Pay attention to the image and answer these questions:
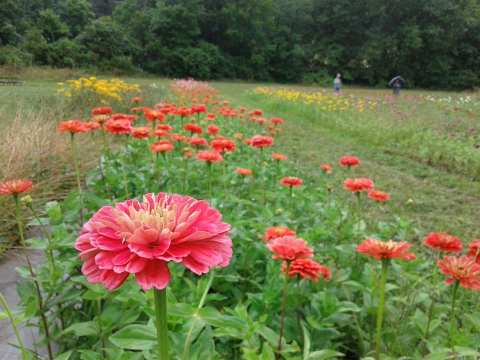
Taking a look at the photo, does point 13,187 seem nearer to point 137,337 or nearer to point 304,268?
point 137,337

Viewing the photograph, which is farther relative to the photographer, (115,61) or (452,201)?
(115,61)

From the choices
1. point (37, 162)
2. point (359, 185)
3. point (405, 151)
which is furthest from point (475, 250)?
point (405, 151)

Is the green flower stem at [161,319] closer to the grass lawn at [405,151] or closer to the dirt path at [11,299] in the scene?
the dirt path at [11,299]

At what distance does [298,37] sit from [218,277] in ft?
106

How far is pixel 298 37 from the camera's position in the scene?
31328 mm

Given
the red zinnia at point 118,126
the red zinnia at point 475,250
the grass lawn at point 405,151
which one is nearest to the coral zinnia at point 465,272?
the red zinnia at point 475,250

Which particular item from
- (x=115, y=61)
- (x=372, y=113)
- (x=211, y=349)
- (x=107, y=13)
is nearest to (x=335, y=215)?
(x=211, y=349)

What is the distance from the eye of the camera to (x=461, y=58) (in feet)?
104

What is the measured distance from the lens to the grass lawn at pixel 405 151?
11.9 ft

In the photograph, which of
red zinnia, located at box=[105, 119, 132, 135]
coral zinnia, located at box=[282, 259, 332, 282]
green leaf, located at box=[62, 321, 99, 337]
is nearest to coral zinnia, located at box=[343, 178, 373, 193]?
coral zinnia, located at box=[282, 259, 332, 282]

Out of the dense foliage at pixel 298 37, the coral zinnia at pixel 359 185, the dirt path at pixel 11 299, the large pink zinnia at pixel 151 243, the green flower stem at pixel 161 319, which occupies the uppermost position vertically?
the dense foliage at pixel 298 37

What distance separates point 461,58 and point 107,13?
3537 cm

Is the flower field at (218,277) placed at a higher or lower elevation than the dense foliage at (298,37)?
lower

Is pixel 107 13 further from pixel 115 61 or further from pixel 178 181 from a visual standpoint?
pixel 178 181
